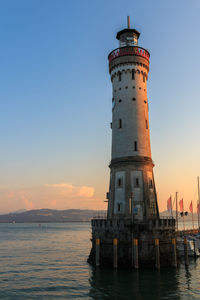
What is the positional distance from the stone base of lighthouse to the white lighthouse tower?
136 inches

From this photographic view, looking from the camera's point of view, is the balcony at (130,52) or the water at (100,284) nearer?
the water at (100,284)

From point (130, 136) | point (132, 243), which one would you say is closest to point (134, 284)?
point (132, 243)

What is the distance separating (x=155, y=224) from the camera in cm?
3972

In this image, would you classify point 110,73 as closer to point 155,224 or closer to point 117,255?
point 155,224

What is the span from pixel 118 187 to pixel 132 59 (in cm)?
2366

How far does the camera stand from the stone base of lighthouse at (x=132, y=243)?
3856 centimetres

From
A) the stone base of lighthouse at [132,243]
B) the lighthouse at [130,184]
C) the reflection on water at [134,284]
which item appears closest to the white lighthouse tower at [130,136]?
the lighthouse at [130,184]

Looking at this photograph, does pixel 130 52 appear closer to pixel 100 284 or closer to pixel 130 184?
pixel 130 184

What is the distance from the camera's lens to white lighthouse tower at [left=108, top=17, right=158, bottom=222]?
4523 cm

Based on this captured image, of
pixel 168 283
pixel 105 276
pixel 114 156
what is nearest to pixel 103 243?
pixel 105 276

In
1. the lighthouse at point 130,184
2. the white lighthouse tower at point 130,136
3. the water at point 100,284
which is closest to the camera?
the water at point 100,284

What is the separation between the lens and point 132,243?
127 feet

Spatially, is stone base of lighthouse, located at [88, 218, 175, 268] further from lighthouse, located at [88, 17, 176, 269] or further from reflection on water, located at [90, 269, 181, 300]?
reflection on water, located at [90, 269, 181, 300]

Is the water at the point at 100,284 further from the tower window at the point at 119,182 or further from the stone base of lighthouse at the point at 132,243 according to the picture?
the tower window at the point at 119,182
